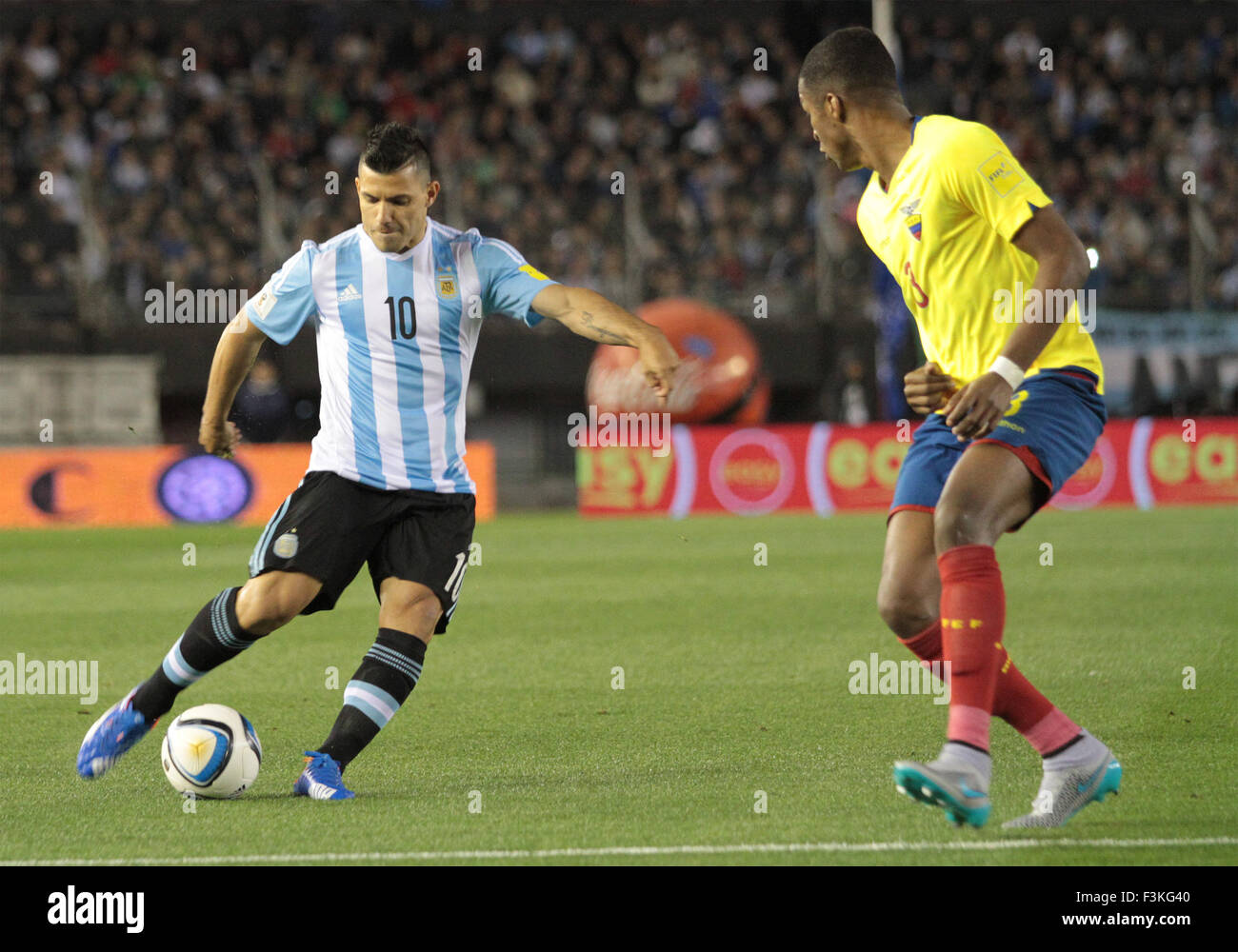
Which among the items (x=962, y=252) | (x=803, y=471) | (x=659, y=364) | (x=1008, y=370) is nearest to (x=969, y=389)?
(x=1008, y=370)

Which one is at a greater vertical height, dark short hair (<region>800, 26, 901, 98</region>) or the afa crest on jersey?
dark short hair (<region>800, 26, 901, 98</region>)

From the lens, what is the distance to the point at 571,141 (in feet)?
73.1

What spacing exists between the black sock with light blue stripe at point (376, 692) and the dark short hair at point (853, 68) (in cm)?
193

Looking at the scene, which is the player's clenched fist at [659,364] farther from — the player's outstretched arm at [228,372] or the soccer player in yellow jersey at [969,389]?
the player's outstretched arm at [228,372]

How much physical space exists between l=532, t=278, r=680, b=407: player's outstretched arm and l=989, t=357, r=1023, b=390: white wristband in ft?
2.64

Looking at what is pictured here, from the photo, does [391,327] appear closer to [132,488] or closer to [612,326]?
[612,326]

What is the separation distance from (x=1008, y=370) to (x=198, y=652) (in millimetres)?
2424

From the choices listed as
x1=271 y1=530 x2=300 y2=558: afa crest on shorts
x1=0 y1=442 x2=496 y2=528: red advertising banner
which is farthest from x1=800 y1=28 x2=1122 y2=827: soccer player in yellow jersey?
x1=0 y1=442 x2=496 y2=528: red advertising banner

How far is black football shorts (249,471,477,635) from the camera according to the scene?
4605 millimetres

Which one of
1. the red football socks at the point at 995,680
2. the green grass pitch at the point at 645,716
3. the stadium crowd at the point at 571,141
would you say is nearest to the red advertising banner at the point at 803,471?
the stadium crowd at the point at 571,141

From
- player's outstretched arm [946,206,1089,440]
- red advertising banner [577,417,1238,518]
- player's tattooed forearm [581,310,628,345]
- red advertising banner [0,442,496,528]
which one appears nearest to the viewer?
player's outstretched arm [946,206,1089,440]

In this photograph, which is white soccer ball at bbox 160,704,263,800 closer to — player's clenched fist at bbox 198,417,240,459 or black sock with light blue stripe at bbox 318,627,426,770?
black sock with light blue stripe at bbox 318,627,426,770
